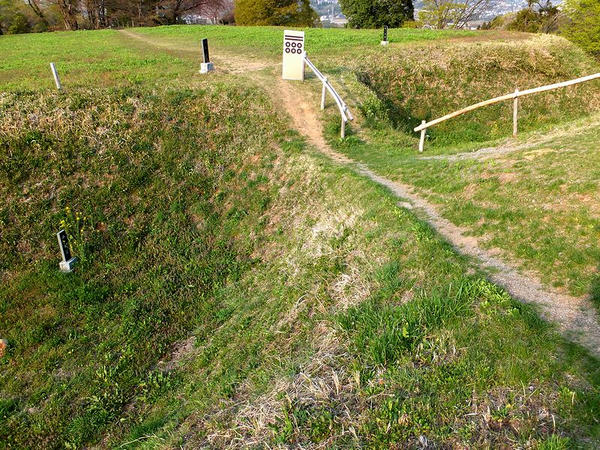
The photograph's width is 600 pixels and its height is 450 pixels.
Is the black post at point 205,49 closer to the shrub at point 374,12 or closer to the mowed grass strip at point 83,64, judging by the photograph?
the mowed grass strip at point 83,64

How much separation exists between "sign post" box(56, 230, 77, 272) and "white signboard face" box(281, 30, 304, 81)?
1142cm

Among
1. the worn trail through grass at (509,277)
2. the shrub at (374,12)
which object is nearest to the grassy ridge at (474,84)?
the worn trail through grass at (509,277)

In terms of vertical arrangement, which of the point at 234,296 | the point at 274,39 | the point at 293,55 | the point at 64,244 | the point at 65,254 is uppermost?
the point at 274,39

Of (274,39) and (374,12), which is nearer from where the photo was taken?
(274,39)

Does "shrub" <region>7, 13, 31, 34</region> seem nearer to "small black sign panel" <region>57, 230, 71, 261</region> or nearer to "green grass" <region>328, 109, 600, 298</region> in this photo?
"small black sign panel" <region>57, 230, 71, 261</region>

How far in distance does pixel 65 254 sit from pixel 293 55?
1207 centimetres

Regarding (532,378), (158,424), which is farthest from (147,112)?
(532,378)

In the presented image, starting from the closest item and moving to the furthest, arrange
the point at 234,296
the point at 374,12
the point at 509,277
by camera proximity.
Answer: the point at 509,277
the point at 234,296
the point at 374,12

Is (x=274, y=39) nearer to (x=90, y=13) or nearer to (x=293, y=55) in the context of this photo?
(x=293, y=55)

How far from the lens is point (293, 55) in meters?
17.6

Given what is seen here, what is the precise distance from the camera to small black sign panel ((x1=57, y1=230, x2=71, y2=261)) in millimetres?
10758

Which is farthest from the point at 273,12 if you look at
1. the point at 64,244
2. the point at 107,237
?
the point at 64,244

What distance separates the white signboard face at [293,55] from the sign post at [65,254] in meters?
11.4

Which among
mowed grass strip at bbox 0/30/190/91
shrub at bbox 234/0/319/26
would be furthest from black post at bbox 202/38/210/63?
shrub at bbox 234/0/319/26
